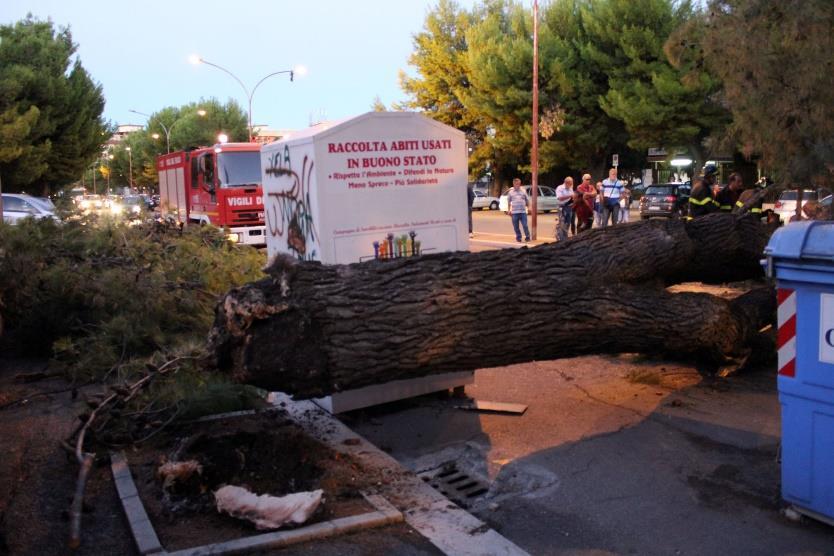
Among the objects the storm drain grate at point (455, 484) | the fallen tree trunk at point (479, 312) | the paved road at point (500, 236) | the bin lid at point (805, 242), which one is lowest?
the storm drain grate at point (455, 484)

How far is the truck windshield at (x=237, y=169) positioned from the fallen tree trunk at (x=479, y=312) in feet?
42.2

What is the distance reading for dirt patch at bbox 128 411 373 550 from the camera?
4098mm

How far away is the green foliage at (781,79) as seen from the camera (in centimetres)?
1063

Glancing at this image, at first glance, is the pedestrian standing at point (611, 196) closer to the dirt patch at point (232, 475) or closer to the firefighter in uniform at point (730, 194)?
the firefighter in uniform at point (730, 194)

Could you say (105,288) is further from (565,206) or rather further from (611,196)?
(611,196)

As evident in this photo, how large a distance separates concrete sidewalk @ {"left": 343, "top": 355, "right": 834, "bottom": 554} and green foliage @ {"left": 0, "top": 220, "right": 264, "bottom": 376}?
90.9 inches

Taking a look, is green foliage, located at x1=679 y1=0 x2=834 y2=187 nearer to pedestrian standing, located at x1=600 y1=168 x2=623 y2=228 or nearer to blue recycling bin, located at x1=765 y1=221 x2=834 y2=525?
pedestrian standing, located at x1=600 y1=168 x2=623 y2=228

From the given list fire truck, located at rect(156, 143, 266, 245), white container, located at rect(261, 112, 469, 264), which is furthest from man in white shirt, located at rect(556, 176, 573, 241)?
white container, located at rect(261, 112, 469, 264)

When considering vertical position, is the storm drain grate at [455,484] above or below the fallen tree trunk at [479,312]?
below

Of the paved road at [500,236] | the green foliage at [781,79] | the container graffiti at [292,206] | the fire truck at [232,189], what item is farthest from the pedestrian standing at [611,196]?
the container graffiti at [292,206]

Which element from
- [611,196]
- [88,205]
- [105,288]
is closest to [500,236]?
[611,196]

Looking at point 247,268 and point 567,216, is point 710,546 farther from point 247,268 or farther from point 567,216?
point 567,216

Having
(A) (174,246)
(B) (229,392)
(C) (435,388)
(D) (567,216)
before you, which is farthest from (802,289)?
(D) (567,216)

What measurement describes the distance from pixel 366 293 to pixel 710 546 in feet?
7.92
